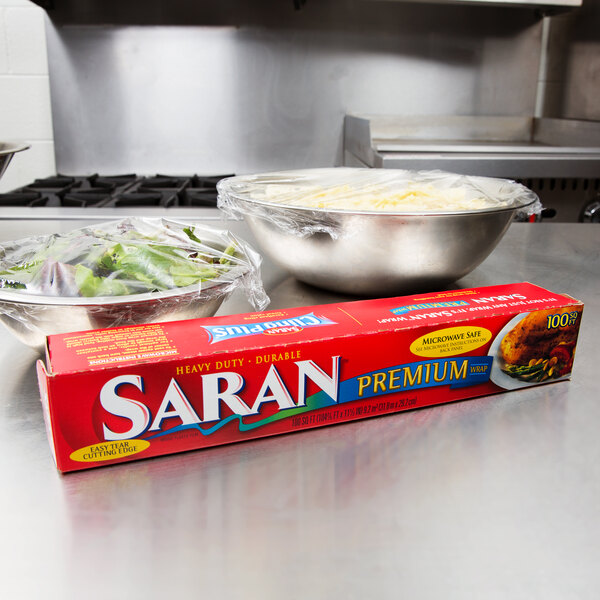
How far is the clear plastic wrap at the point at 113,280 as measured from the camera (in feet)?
1.56

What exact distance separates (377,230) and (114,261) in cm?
26

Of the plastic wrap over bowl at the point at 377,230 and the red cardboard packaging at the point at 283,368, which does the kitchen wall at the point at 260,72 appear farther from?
the red cardboard packaging at the point at 283,368

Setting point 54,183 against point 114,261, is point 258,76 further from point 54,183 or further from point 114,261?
point 114,261

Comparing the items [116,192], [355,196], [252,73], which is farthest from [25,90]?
[355,196]

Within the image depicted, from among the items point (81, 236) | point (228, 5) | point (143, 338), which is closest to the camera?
point (143, 338)

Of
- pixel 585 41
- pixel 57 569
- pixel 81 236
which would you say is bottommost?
pixel 57 569

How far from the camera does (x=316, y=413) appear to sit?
456mm

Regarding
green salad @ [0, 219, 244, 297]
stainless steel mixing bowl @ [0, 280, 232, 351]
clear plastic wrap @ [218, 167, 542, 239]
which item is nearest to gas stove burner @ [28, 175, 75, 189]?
clear plastic wrap @ [218, 167, 542, 239]

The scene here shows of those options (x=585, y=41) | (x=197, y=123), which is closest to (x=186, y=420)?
(x=197, y=123)

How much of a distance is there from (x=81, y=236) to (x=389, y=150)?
4.86ft

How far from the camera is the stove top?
5.78ft

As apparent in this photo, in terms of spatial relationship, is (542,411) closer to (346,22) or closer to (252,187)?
(252,187)

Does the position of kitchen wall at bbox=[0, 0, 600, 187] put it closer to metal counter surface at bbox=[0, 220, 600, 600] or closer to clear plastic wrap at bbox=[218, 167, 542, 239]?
clear plastic wrap at bbox=[218, 167, 542, 239]

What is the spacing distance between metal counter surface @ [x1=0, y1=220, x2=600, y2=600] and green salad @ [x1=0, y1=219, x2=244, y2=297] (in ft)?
0.33
